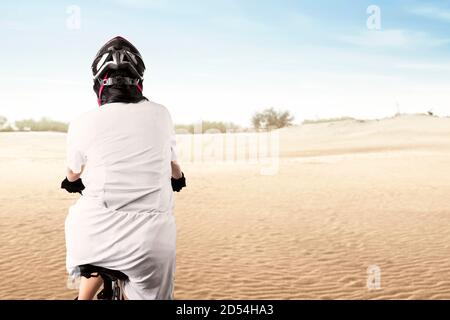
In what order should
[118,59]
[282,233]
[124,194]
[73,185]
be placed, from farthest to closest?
[282,233], [73,185], [118,59], [124,194]

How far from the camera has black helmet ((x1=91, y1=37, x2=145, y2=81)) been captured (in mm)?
2830

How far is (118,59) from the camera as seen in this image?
283 centimetres

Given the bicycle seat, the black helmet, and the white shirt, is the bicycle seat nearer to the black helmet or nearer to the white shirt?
the white shirt

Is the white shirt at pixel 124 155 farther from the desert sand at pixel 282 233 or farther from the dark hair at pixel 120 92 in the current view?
the desert sand at pixel 282 233

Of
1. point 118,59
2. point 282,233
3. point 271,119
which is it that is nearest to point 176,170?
point 118,59

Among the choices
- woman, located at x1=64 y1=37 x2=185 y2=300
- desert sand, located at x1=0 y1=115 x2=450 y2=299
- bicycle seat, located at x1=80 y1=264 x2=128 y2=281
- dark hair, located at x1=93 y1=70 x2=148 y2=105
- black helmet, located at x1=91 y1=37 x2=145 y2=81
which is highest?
black helmet, located at x1=91 y1=37 x2=145 y2=81

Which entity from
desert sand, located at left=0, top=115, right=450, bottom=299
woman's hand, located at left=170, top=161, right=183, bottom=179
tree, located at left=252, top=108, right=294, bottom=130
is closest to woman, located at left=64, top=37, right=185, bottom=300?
woman's hand, located at left=170, top=161, right=183, bottom=179

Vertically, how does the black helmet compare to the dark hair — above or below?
above

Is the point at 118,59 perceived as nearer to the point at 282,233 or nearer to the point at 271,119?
the point at 282,233

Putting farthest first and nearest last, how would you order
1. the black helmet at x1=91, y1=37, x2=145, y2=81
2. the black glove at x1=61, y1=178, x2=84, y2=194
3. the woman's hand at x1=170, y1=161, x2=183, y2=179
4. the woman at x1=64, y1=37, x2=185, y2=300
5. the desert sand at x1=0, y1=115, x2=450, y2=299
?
the desert sand at x1=0, y1=115, x2=450, y2=299, the woman's hand at x1=170, y1=161, x2=183, y2=179, the black glove at x1=61, y1=178, x2=84, y2=194, the black helmet at x1=91, y1=37, x2=145, y2=81, the woman at x1=64, y1=37, x2=185, y2=300

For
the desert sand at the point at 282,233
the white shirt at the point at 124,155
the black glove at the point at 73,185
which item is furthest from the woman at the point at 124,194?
the desert sand at the point at 282,233

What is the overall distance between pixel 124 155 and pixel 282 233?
30.3ft

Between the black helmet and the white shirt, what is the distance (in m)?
0.17

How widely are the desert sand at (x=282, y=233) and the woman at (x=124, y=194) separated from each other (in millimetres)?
4759
